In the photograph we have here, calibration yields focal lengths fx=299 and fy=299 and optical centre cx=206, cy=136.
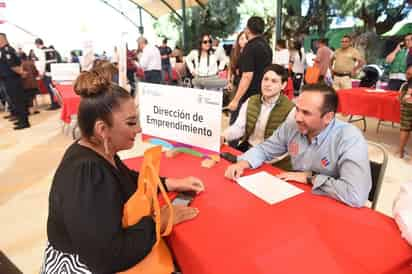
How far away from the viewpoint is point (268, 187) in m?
1.27

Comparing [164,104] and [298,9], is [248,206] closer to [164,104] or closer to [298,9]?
[164,104]

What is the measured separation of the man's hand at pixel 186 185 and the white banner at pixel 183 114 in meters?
0.29

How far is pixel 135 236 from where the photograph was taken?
880 mm

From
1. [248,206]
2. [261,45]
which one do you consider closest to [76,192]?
[248,206]

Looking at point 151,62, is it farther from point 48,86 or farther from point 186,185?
point 186,185

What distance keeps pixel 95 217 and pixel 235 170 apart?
0.73 m

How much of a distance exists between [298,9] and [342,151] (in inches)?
240

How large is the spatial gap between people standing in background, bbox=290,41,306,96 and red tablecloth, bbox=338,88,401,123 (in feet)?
6.21

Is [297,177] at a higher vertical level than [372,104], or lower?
lower

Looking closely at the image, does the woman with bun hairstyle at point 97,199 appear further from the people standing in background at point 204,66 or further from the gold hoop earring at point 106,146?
the people standing in background at point 204,66

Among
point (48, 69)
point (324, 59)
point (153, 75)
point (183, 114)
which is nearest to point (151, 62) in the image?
point (153, 75)

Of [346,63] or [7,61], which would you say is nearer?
[7,61]

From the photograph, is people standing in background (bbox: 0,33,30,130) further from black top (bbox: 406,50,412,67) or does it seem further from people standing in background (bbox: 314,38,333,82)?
black top (bbox: 406,50,412,67)

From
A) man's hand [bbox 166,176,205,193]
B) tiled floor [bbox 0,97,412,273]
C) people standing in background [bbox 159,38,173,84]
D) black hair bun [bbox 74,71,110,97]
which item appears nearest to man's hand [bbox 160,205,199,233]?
man's hand [bbox 166,176,205,193]
